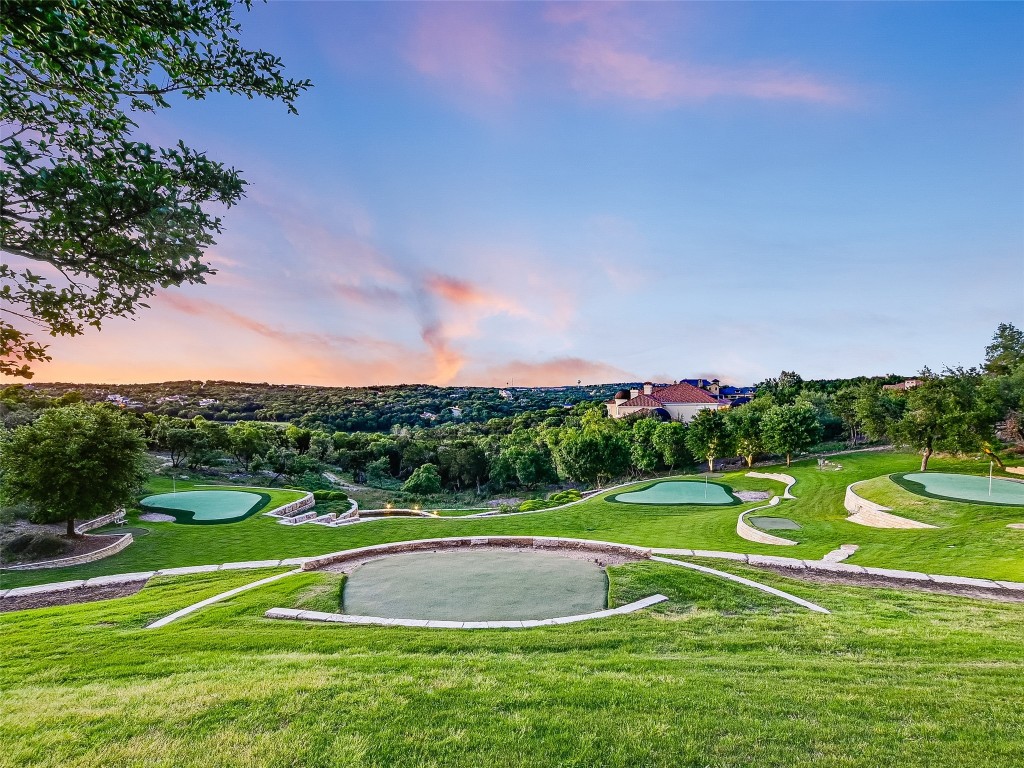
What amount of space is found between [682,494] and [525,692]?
77.0 feet

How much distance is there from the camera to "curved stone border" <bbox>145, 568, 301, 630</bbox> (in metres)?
7.58

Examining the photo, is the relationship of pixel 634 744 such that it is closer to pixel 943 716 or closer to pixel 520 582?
pixel 943 716

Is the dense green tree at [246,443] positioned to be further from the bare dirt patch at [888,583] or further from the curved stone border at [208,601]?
the bare dirt patch at [888,583]

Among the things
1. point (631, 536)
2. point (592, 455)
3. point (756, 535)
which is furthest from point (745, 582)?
point (592, 455)

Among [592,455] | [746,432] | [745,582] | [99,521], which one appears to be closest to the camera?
[745,582]

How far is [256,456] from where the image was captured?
138ft

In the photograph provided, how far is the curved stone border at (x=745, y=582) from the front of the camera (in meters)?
8.27

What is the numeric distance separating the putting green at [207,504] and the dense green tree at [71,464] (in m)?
4.32

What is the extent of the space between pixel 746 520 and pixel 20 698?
18.7 metres

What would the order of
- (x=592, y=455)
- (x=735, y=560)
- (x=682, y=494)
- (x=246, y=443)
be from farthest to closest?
(x=592, y=455), (x=246, y=443), (x=682, y=494), (x=735, y=560)

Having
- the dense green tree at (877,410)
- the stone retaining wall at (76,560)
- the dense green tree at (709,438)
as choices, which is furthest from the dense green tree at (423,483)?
the dense green tree at (877,410)

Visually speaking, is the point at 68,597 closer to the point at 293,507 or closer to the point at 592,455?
the point at 293,507

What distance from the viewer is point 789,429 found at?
34844 millimetres

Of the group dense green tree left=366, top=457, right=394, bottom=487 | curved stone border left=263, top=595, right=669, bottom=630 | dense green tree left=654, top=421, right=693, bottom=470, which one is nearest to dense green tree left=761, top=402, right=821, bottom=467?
dense green tree left=654, top=421, right=693, bottom=470
